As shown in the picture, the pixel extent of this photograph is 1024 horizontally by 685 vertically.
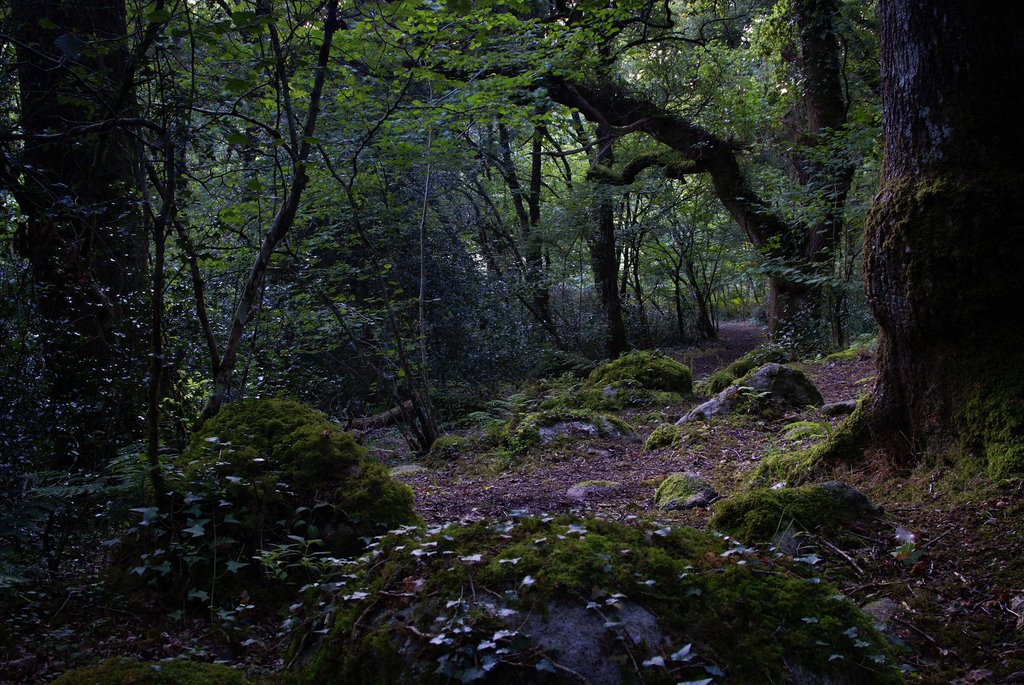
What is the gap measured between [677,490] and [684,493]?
0.29 feet

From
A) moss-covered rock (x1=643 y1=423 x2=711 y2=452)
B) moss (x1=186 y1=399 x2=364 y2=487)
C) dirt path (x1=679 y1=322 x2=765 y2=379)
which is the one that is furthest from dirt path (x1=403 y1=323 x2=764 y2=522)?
dirt path (x1=679 y1=322 x2=765 y2=379)

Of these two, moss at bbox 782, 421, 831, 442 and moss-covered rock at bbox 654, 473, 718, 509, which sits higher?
moss at bbox 782, 421, 831, 442

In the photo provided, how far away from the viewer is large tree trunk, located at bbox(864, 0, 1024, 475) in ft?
12.0

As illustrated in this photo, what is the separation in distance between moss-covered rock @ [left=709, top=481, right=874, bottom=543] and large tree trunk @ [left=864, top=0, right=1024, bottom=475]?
0.77 m

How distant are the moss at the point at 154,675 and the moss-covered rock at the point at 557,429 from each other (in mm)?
6181

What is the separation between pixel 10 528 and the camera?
3.26 m

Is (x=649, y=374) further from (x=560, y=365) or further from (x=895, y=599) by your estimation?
(x=895, y=599)

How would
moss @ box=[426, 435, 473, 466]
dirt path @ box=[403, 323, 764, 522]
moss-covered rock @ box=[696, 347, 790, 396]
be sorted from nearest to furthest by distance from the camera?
dirt path @ box=[403, 323, 764, 522] < moss @ box=[426, 435, 473, 466] < moss-covered rock @ box=[696, 347, 790, 396]

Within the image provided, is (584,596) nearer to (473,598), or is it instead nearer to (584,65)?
(473,598)

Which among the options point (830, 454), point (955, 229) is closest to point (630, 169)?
point (830, 454)

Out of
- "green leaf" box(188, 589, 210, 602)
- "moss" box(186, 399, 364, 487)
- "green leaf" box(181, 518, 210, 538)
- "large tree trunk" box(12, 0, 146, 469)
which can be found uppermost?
"large tree trunk" box(12, 0, 146, 469)

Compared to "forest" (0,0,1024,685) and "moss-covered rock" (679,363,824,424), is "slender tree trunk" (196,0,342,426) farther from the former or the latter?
"moss-covered rock" (679,363,824,424)

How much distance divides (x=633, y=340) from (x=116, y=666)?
1775 centimetres

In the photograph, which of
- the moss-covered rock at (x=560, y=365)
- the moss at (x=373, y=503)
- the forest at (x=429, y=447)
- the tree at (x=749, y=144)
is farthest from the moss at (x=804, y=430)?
the moss-covered rock at (x=560, y=365)
